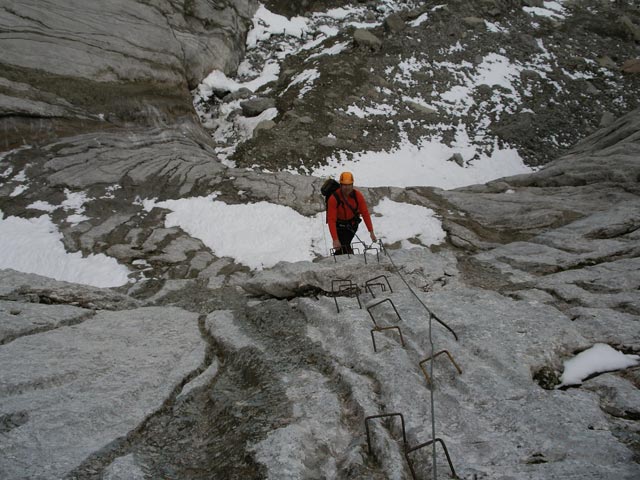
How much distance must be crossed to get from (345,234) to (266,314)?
371 cm

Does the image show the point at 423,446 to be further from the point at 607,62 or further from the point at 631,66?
the point at 607,62

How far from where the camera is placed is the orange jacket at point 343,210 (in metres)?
9.55

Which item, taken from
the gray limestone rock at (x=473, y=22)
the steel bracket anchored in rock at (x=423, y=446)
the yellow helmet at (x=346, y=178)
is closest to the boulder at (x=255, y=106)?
the yellow helmet at (x=346, y=178)

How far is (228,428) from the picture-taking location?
4.45 m

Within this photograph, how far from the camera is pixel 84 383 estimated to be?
16.5ft

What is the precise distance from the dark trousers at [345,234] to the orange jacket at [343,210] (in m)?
0.22

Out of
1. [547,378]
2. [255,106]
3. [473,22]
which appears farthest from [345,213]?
[473,22]

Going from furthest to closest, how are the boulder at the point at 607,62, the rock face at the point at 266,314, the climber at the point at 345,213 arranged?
the boulder at the point at 607,62, the climber at the point at 345,213, the rock face at the point at 266,314

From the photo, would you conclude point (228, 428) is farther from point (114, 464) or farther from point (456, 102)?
point (456, 102)

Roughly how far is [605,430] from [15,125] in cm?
2050

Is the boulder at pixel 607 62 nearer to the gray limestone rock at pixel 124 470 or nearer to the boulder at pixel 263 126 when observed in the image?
the boulder at pixel 263 126

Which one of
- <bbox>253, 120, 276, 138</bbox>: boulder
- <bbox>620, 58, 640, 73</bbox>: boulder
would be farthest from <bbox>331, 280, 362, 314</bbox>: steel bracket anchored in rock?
<bbox>620, 58, 640, 73</bbox>: boulder

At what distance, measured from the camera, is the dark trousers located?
10242 mm

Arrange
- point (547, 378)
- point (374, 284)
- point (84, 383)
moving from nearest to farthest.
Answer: point (547, 378), point (84, 383), point (374, 284)
